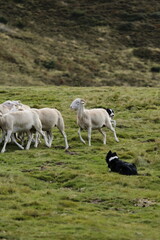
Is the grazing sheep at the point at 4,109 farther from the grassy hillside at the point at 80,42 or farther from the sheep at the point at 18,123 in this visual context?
the grassy hillside at the point at 80,42

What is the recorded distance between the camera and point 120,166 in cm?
1658

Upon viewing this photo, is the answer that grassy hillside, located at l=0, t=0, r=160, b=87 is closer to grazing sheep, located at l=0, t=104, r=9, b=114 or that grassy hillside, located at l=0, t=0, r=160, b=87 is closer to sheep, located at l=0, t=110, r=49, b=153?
grazing sheep, located at l=0, t=104, r=9, b=114

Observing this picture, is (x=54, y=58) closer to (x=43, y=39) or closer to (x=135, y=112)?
(x=43, y=39)

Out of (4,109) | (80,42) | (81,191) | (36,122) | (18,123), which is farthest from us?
(80,42)

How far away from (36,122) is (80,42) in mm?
53702

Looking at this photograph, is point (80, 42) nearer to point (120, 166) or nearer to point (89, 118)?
point (89, 118)

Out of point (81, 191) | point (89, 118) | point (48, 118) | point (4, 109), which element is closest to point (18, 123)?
point (48, 118)

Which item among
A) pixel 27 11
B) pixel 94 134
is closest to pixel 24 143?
pixel 94 134

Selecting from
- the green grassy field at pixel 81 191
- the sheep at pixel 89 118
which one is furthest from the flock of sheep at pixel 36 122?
the green grassy field at pixel 81 191

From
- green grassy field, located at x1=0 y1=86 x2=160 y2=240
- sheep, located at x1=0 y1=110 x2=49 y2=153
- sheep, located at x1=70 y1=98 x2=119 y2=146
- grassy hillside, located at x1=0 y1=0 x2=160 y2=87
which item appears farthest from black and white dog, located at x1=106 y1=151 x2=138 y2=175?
grassy hillside, located at x1=0 y1=0 x2=160 y2=87

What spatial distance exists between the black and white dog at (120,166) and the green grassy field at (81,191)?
31cm

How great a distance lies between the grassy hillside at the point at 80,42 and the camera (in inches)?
2404

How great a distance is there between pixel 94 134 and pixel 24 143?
3540 millimetres

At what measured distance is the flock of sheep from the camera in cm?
1995
